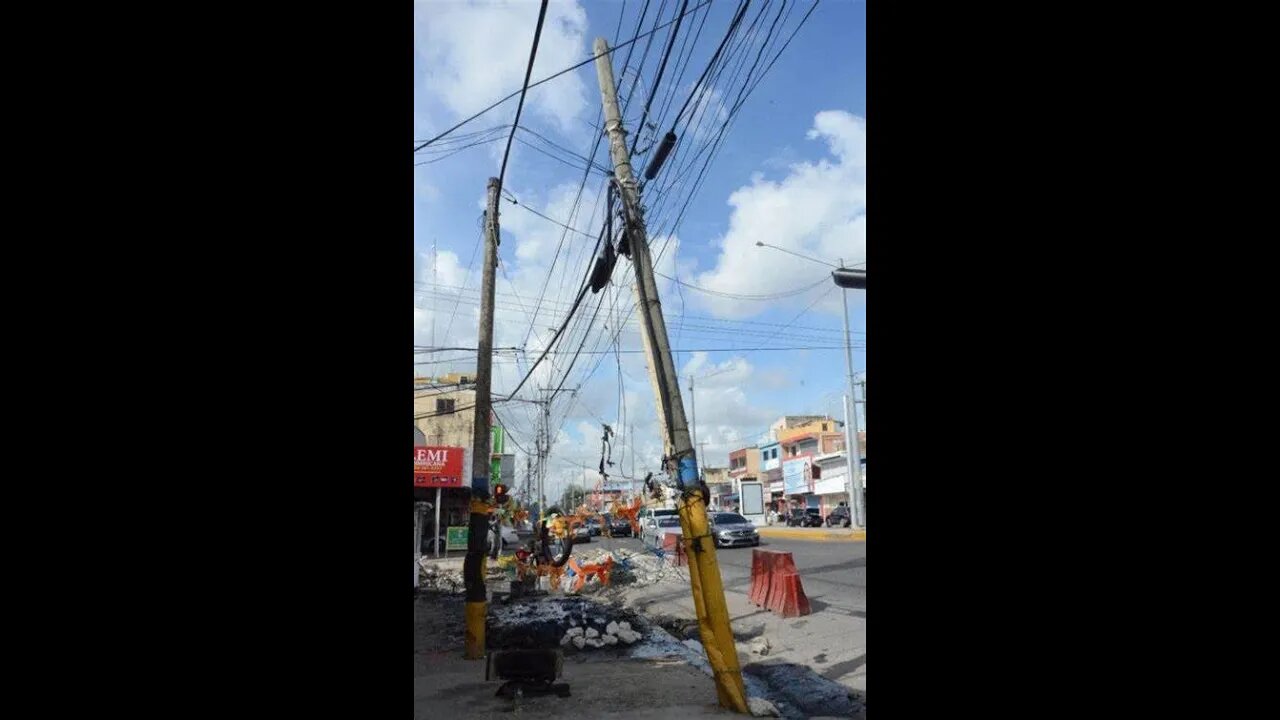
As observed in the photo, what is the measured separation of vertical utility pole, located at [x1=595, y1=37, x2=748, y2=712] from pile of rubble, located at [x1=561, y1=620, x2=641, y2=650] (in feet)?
Result: 11.4

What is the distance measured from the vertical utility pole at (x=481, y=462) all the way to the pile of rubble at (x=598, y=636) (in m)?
1.21

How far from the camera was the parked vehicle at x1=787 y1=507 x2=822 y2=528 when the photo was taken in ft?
144

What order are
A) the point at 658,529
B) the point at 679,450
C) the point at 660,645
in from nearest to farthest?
the point at 679,450 < the point at 660,645 < the point at 658,529

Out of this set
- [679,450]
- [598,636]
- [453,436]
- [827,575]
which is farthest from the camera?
[453,436]

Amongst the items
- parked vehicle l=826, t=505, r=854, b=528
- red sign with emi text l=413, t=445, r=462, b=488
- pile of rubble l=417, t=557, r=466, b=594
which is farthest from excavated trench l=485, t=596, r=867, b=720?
parked vehicle l=826, t=505, r=854, b=528

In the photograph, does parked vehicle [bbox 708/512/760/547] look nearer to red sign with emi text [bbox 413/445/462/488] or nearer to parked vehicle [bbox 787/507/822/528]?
red sign with emi text [bbox 413/445/462/488]

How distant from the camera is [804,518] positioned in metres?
45.6

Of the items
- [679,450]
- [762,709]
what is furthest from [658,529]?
[762,709]

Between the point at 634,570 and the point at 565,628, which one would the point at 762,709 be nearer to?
the point at 565,628

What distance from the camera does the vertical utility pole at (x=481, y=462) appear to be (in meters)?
9.42

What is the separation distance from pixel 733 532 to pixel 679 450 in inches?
765
